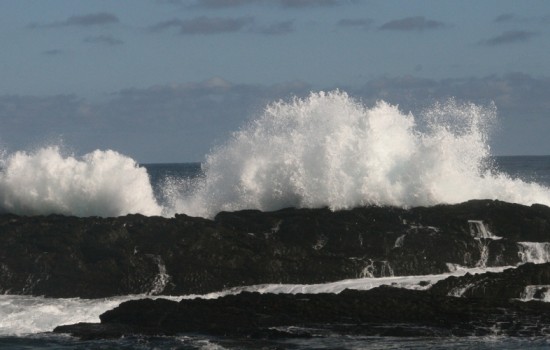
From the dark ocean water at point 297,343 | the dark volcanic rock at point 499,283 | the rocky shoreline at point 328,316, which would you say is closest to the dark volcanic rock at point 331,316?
the rocky shoreline at point 328,316

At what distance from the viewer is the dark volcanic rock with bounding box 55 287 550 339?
26.6 m

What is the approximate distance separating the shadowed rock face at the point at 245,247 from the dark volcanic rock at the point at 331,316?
551 cm

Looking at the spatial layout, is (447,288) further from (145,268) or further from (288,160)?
(288,160)

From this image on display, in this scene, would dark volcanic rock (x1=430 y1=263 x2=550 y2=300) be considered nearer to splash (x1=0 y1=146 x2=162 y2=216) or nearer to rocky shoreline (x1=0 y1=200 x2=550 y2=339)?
rocky shoreline (x1=0 y1=200 x2=550 y2=339)

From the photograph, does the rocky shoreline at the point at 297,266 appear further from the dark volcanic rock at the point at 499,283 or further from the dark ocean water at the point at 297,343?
the dark ocean water at the point at 297,343

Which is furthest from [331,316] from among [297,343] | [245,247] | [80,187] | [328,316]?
[80,187]

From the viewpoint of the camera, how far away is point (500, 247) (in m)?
36.3

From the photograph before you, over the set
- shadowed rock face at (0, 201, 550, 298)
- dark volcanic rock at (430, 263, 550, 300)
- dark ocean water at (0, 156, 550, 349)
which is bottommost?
dark ocean water at (0, 156, 550, 349)

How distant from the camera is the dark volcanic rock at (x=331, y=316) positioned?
26609 mm

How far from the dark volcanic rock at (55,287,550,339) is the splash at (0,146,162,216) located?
772 inches

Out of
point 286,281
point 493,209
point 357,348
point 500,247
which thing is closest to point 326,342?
point 357,348

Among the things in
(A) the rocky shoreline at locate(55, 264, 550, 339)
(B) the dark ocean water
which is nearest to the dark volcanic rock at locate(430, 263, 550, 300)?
(A) the rocky shoreline at locate(55, 264, 550, 339)

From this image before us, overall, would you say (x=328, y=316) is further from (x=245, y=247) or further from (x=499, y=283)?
(x=245, y=247)

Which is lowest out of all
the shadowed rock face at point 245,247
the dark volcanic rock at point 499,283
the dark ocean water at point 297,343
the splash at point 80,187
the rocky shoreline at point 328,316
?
the dark ocean water at point 297,343
